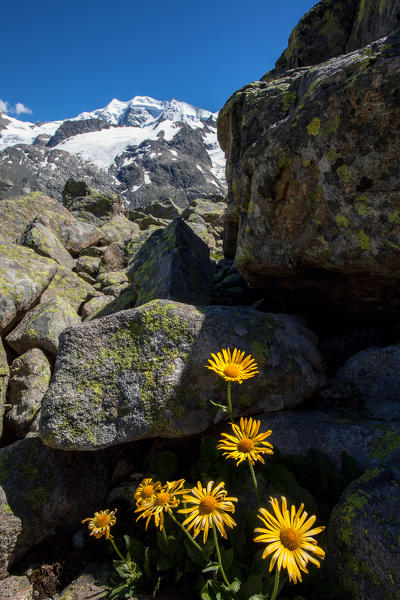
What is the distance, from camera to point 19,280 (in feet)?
30.5

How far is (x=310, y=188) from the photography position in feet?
17.8

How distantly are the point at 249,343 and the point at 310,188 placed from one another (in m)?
2.74

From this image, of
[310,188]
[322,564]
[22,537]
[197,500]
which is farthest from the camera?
[310,188]

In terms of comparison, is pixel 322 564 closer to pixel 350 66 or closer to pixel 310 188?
pixel 310 188

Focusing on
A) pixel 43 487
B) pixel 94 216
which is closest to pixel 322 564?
pixel 43 487

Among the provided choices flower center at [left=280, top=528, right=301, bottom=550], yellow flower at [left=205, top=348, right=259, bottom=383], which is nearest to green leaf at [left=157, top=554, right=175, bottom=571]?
flower center at [left=280, top=528, right=301, bottom=550]

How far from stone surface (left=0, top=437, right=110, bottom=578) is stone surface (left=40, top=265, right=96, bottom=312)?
6.31 metres

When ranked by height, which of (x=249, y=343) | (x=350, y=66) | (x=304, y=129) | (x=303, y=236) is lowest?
(x=249, y=343)

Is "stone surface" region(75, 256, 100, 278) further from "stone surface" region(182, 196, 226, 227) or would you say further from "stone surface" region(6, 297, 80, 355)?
"stone surface" region(182, 196, 226, 227)

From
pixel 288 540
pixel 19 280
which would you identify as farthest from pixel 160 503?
pixel 19 280

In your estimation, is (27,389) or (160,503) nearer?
(160,503)

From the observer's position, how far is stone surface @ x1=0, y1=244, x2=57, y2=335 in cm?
859

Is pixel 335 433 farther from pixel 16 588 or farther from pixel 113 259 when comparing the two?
pixel 113 259

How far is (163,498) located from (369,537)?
76.3 inches
